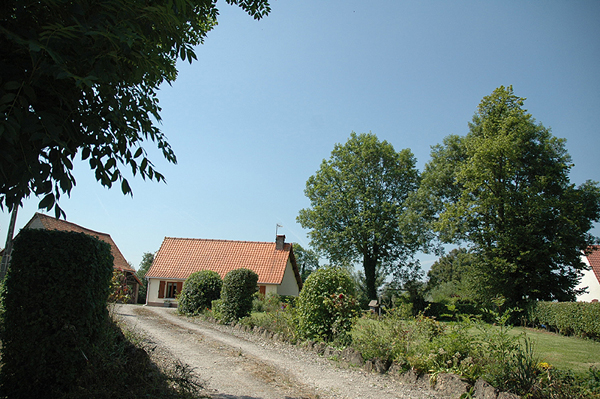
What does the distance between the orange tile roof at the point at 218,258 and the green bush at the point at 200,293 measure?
10.2 m

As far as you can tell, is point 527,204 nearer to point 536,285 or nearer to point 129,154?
point 536,285

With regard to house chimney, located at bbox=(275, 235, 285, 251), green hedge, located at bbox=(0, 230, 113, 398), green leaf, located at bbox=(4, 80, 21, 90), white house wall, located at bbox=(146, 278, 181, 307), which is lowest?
white house wall, located at bbox=(146, 278, 181, 307)

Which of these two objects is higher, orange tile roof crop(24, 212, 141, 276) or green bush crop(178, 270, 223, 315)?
orange tile roof crop(24, 212, 141, 276)

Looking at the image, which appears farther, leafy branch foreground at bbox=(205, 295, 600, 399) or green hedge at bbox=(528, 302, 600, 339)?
green hedge at bbox=(528, 302, 600, 339)

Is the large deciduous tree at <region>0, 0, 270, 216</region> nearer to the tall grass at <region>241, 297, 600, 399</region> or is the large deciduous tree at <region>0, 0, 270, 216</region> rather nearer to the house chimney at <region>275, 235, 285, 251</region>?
the tall grass at <region>241, 297, 600, 399</region>

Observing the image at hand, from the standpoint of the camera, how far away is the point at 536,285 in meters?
20.5

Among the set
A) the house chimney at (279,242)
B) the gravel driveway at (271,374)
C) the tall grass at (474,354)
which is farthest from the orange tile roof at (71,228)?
the tall grass at (474,354)

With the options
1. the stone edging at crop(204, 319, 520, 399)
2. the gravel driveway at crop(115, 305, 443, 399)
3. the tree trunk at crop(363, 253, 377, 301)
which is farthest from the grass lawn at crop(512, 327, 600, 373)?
the tree trunk at crop(363, 253, 377, 301)

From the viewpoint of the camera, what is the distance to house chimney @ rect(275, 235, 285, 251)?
3110 centimetres

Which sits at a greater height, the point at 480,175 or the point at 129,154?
the point at 480,175

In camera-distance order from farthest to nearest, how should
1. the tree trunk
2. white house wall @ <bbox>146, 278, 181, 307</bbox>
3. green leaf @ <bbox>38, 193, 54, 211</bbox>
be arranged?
the tree trunk < white house wall @ <bbox>146, 278, 181, 307</bbox> < green leaf @ <bbox>38, 193, 54, 211</bbox>

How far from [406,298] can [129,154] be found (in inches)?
1109

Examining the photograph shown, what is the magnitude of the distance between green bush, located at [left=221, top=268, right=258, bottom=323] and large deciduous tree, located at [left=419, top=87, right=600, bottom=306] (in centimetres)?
1416

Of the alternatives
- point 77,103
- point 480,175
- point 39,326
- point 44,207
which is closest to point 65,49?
point 77,103
